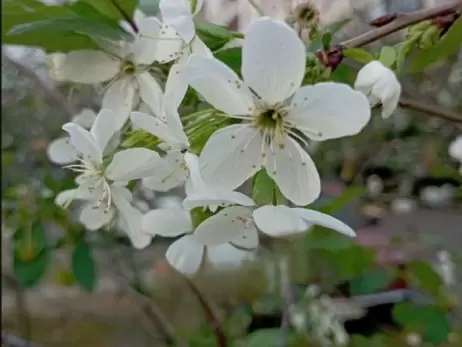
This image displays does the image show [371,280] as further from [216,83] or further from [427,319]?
[216,83]

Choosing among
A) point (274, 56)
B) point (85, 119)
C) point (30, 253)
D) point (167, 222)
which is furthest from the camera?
point (30, 253)

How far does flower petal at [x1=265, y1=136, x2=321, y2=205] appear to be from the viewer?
336mm

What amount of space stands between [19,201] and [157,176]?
672mm

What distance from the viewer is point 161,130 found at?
1.08ft

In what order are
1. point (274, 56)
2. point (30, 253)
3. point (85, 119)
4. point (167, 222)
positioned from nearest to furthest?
point (274, 56), point (167, 222), point (85, 119), point (30, 253)

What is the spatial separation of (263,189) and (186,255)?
0.12 metres

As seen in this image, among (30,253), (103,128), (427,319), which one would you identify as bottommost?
(427,319)

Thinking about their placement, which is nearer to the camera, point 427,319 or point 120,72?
point 120,72

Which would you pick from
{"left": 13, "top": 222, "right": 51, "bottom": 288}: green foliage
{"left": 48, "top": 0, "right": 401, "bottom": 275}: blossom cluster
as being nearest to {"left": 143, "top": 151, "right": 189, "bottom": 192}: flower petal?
{"left": 48, "top": 0, "right": 401, "bottom": 275}: blossom cluster

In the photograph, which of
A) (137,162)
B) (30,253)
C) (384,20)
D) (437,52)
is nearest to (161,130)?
(137,162)

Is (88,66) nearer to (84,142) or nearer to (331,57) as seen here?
(84,142)

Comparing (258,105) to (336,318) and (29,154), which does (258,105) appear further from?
(29,154)

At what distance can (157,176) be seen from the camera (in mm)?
356

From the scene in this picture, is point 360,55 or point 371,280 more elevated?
point 360,55
